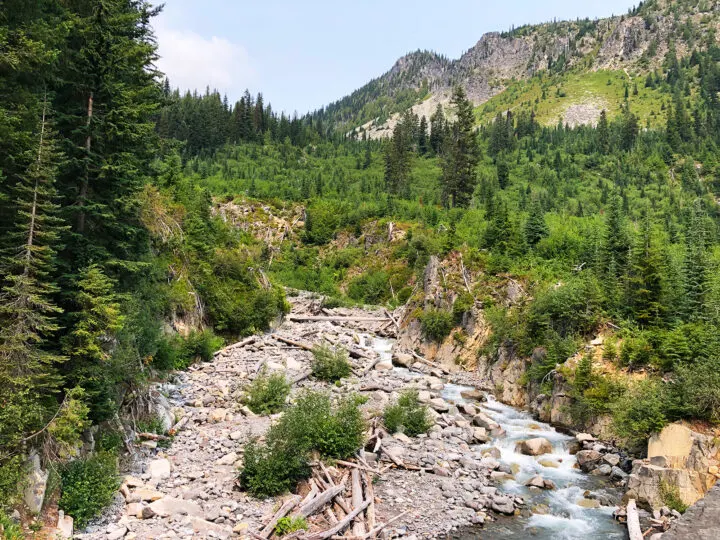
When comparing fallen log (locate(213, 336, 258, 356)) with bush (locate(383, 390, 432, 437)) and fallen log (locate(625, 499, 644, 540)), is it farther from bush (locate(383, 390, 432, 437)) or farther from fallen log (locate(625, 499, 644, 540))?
fallen log (locate(625, 499, 644, 540))

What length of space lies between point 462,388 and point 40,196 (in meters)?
21.0

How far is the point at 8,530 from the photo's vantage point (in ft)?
26.0

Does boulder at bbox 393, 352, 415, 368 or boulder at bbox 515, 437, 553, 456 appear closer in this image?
boulder at bbox 515, 437, 553, 456

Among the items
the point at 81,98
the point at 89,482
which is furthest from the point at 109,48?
the point at 89,482

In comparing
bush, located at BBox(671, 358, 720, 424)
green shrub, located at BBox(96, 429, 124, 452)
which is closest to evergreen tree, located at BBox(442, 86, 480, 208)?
bush, located at BBox(671, 358, 720, 424)

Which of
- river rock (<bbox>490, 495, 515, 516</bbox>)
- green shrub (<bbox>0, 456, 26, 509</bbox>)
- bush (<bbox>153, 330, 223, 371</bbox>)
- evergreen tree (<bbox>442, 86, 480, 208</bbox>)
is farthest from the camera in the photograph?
evergreen tree (<bbox>442, 86, 480, 208</bbox>)

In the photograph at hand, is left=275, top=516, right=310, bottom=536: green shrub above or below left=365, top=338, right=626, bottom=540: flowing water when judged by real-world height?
above

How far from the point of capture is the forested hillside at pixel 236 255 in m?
9.85

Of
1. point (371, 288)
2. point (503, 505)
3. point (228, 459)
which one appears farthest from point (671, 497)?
point (371, 288)

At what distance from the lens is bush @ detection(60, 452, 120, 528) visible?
32.1ft

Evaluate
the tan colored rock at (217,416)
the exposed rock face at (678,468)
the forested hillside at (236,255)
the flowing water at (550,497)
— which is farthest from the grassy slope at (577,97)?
the tan colored rock at (217,416)

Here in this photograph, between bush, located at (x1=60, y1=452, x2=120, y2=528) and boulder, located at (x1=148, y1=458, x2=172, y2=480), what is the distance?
1347mm

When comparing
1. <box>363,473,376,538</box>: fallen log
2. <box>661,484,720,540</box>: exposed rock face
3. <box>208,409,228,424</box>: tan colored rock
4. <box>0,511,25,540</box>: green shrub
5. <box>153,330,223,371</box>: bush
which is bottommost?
<box>363,473,376,538</box>: fallen log

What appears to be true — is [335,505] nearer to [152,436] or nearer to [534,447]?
[152,436]
